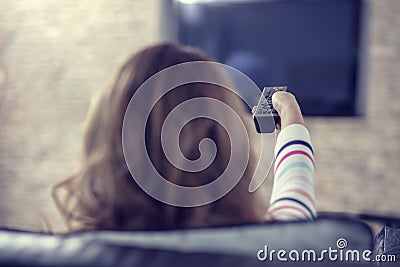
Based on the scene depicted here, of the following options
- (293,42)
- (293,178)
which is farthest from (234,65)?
(293,178)

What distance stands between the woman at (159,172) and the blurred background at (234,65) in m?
2.62

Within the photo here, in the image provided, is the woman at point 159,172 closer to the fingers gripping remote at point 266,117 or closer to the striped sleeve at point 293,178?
the striped sleeve at point 293,178

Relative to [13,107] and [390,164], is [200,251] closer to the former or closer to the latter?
[390,164]

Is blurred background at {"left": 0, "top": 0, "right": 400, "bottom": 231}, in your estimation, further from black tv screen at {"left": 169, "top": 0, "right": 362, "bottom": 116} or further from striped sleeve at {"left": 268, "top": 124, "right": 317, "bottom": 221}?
striped sleeve at {"left": 268, "top": 124, "right": 317, "bottom": 221}

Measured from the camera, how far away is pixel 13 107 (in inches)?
159

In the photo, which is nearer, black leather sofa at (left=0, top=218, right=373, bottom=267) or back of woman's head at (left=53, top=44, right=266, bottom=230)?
black leather sofa at (left=0, top=218, right=373, bottom=267)

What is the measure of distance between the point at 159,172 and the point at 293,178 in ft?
0.64

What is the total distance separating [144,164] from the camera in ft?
2.61

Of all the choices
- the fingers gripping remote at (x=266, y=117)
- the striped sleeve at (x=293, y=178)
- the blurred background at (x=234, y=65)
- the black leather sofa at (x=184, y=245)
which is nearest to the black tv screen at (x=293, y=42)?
the blurred background at (x=234, y=65)

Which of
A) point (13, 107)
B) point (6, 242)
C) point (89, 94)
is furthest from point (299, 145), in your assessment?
point (13, 107)

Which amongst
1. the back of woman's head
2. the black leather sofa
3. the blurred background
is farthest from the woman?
the blurred background

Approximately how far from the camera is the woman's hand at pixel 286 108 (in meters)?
0.94

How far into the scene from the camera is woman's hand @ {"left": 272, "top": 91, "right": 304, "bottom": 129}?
938 millimetres

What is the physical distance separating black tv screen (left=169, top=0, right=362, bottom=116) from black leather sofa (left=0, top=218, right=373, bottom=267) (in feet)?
9.53
